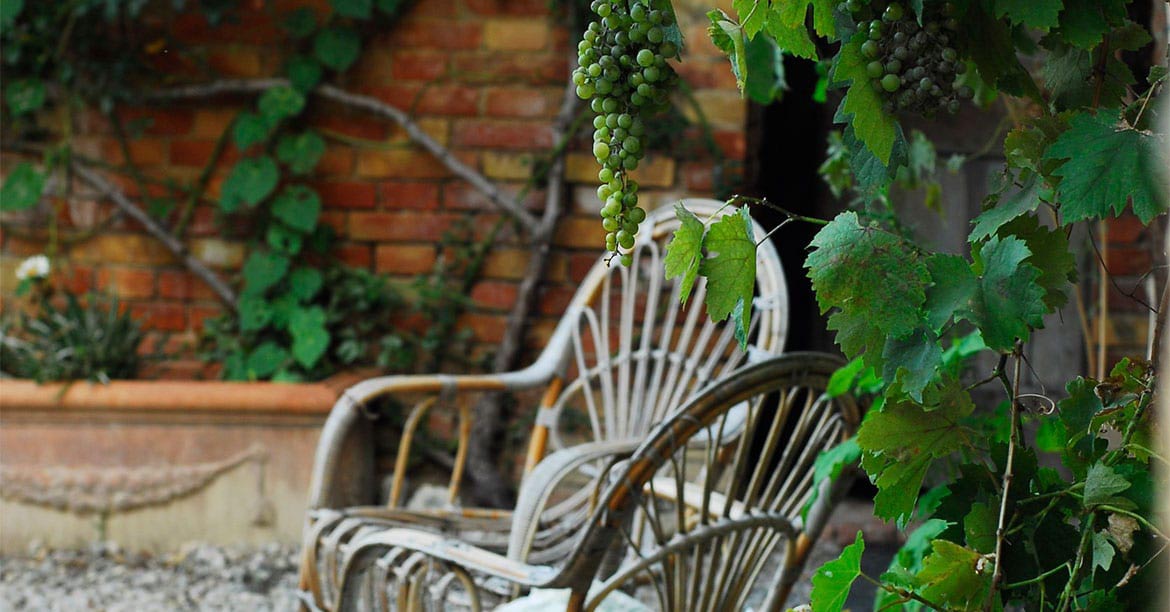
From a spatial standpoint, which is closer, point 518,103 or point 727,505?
point 727,505

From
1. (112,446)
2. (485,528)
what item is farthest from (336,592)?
(112,446)

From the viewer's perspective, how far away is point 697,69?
2.66 m

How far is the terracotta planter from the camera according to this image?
2.57m

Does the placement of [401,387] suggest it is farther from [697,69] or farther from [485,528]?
[697,69]

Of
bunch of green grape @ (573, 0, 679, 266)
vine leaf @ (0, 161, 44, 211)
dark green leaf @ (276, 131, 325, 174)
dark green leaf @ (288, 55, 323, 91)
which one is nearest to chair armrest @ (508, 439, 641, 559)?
bunch of green grape @ (573, 0, 679, 266)

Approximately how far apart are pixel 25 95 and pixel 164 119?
342 mm

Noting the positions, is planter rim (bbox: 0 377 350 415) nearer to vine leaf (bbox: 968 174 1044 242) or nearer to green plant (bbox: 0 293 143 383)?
green plant (bbox: 0 293 143 383)

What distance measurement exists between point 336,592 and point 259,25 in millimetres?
1784

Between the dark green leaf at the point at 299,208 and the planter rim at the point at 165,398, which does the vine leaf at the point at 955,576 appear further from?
the dark green leaf at the point at 299,208

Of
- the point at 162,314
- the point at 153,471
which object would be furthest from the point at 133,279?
the point at 153,471

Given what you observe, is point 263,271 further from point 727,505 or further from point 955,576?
point 955,576

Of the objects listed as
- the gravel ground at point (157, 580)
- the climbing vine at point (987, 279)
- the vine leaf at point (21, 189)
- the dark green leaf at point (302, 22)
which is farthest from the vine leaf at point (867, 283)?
the vine leaf at point (21, 189)

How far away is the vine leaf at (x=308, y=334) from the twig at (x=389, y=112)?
0.50m

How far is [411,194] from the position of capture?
278 centimetres
